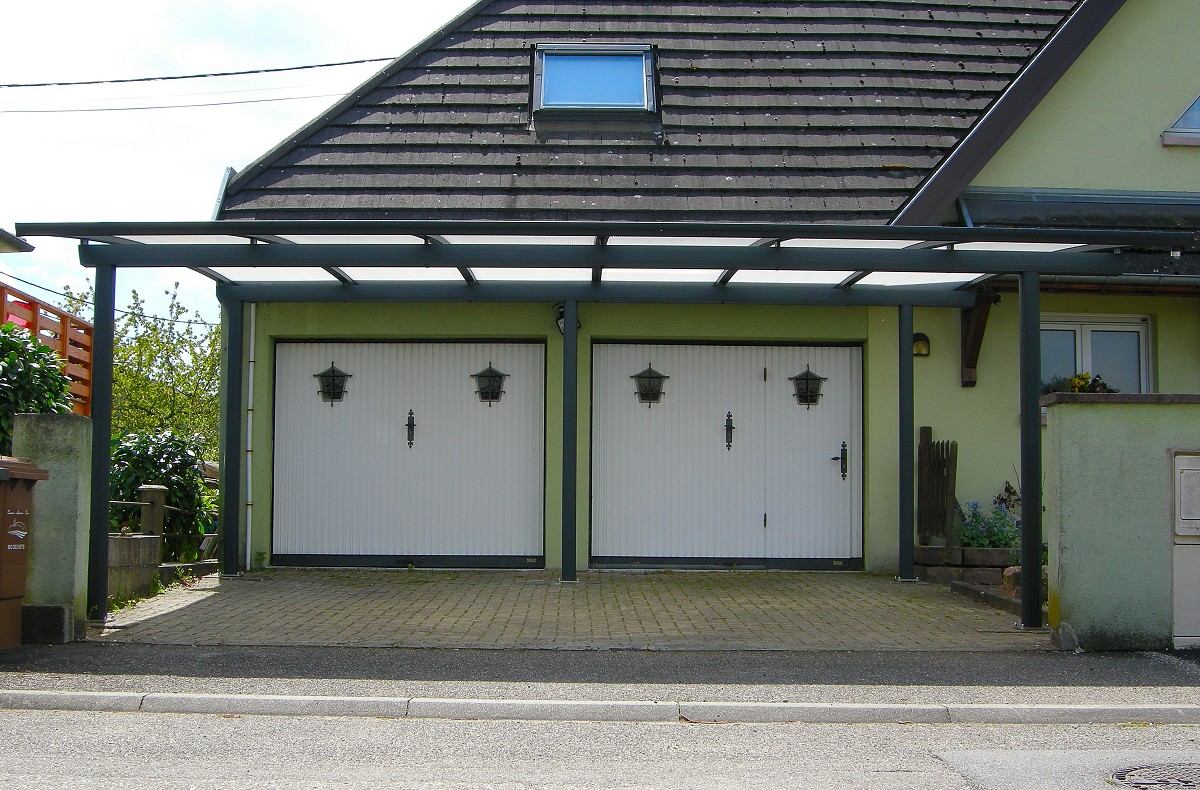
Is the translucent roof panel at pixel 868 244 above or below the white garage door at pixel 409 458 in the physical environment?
above

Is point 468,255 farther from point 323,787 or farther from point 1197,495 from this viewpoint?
point 1197,495

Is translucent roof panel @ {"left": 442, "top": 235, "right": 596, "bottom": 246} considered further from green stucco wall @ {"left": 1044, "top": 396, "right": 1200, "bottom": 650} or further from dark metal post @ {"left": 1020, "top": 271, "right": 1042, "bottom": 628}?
green stucco wall @ {"left": 1044, "top": 396, "right": 1200, "bottom": 650}

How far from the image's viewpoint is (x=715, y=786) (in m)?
4.80

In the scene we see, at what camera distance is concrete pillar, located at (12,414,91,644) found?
25.1 feet

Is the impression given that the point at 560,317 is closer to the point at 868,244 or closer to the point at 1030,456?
the point at 868,244

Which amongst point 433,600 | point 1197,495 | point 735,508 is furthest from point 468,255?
point 1197,495

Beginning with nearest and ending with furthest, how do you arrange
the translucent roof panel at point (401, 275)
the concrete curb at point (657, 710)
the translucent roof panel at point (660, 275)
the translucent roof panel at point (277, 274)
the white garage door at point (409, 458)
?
the concrete curb at point (657, 710)
the translucent roof panel at point (277, 274)
the translucent roof panel at point (660, 275)
the translucent roof panel at point (401, 275)
the white garage door at point (409, 458)

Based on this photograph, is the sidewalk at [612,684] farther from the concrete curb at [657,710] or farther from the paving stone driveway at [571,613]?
the paving stone driveway at [571,613]

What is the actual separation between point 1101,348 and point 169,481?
10.3m

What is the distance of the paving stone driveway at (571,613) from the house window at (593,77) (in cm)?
529

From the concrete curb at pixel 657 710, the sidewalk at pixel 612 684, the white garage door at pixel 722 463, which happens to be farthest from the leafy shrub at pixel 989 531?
the concrete curb at pixel 657 710

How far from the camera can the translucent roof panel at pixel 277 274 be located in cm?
1013

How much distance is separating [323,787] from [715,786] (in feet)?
5.55

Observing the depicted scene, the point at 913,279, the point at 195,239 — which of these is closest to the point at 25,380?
the point at 195,239
